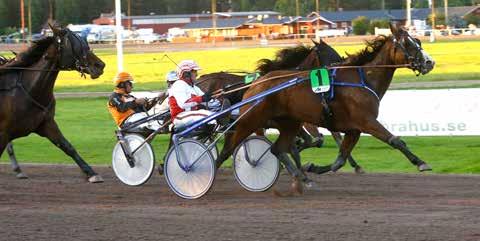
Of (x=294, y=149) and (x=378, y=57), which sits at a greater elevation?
(x=378, y=57)

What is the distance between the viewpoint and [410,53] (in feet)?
38.9

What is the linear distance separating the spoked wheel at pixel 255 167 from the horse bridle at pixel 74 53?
6.96 ft

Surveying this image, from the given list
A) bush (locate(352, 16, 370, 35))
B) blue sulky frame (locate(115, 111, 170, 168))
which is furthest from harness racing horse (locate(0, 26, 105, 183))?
bush (locate(352, 16, 370, 35))

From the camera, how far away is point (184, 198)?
11.0 meters

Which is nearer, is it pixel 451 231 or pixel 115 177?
pixel 451 231

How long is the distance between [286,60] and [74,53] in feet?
8.41

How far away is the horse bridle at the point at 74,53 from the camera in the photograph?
12.2 meters

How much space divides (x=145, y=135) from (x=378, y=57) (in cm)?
316

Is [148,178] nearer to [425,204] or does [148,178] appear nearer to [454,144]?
[425,204]

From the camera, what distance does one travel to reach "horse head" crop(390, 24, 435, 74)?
11781 millimetres

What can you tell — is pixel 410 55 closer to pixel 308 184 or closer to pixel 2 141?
pixel 308 184

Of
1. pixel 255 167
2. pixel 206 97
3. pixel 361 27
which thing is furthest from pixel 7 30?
pixel 255 167

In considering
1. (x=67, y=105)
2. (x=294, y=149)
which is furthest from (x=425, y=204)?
(x=67, y=105)

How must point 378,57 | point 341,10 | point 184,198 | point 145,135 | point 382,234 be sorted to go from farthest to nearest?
point 341,10
point 145,135
point 378,57
point 184,198
point 382,234
